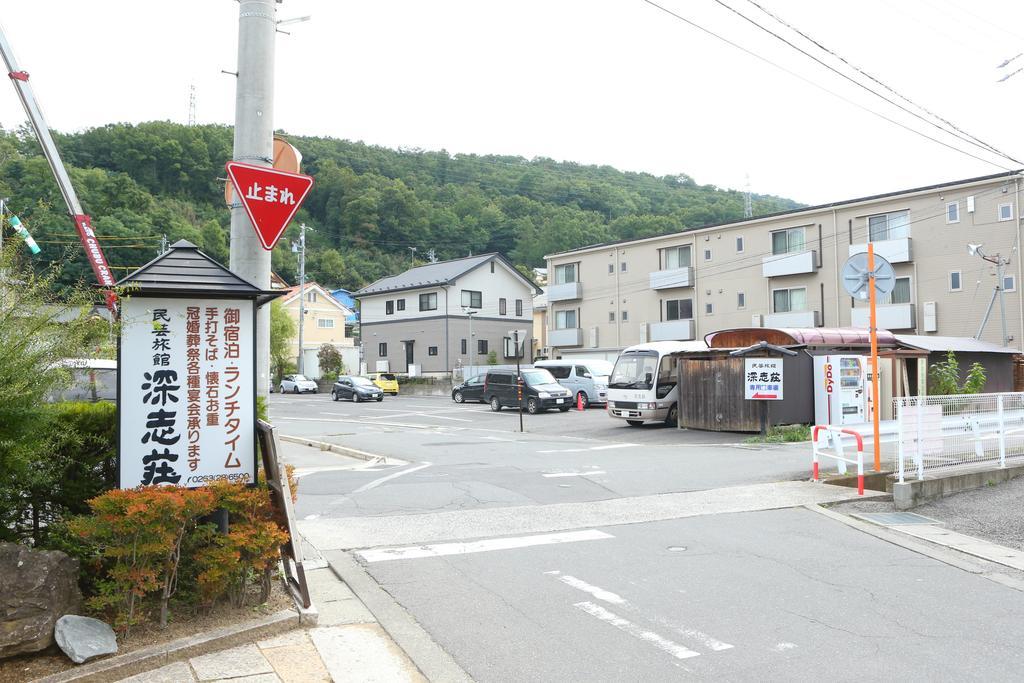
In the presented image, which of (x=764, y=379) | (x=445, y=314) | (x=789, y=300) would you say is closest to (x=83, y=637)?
(x=764, y=379)

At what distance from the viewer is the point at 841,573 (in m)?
6.60

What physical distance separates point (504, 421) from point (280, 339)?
38.6 metres

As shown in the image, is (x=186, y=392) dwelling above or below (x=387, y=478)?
above

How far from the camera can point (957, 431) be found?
10.7m

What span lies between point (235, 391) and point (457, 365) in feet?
156

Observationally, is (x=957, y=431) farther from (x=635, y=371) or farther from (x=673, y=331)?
(x=673, y=331)

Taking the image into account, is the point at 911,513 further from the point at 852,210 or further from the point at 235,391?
the point at 852,210

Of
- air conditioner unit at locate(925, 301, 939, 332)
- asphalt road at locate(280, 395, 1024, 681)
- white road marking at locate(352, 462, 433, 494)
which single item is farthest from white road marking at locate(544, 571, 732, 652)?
air conditioner unit at locate(925, 301, 939, 332)

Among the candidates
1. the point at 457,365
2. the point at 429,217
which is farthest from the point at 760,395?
the point at 429,217

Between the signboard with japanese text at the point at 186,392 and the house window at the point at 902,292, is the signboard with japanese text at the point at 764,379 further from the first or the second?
the house window at the point at 902,292

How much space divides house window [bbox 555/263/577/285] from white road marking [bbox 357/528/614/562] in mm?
42464

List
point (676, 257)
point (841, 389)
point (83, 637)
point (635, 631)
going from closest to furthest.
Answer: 1. point (83, 637)
2. point (635, 631)
3. point (841, 389)
4. point (676, 257)

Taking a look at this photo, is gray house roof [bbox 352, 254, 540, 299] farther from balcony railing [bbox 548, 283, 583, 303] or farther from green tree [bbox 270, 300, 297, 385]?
balcony railing [bbox 548, 283, 583, 303]

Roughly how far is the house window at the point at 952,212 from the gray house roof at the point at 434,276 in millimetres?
29684
